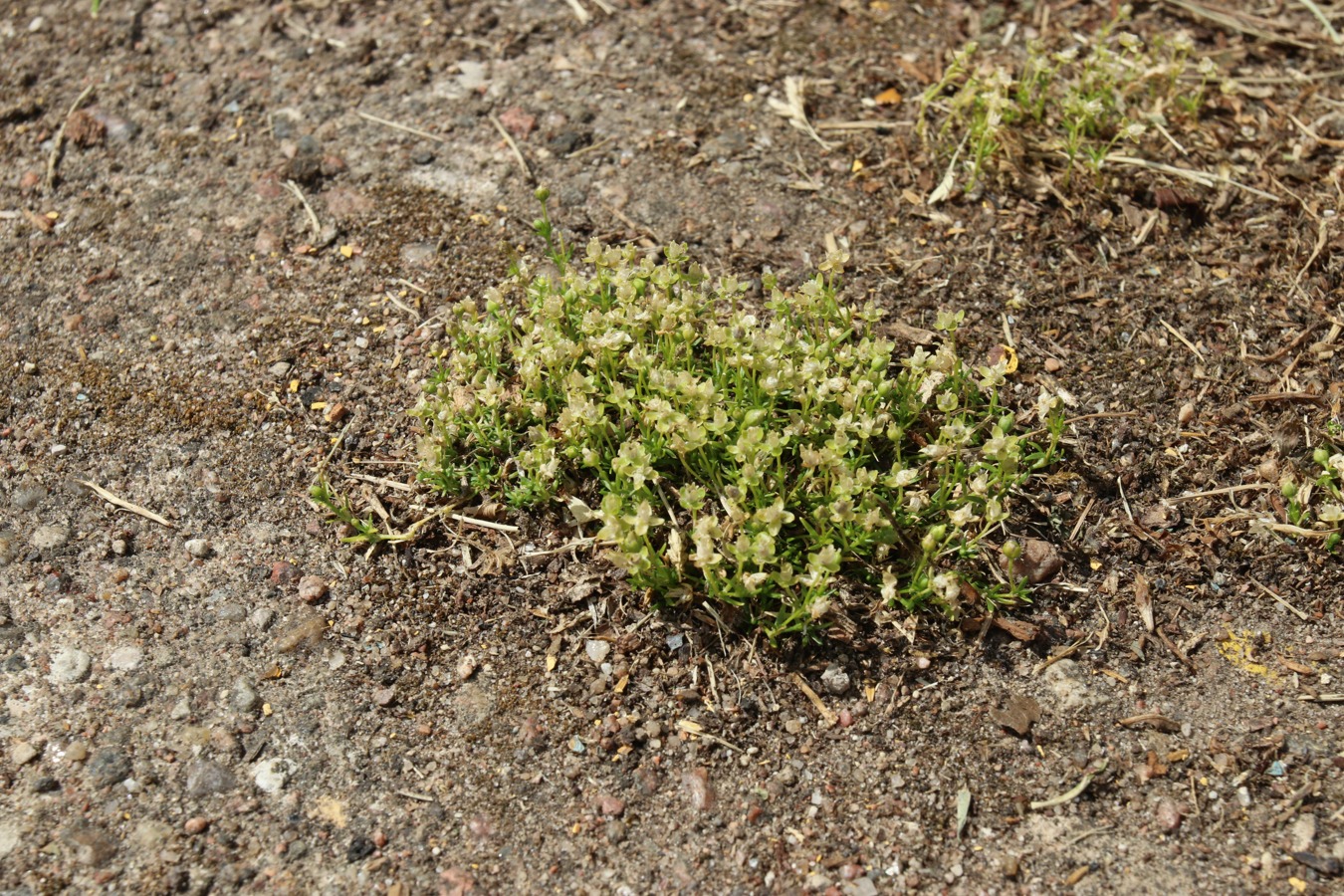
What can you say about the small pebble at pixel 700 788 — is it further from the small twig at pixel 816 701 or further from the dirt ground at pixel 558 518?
the small twig at pixel 816 701

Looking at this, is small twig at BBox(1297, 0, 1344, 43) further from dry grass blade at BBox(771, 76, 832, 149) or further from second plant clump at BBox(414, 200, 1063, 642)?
second plant clump at BBox(414, 200, 1063, 642)

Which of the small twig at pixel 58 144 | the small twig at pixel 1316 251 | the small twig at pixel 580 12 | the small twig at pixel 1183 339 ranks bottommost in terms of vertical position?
the small twig at pixel 1183 339

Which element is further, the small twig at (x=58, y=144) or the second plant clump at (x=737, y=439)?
the small twig at (x=58, y=144)

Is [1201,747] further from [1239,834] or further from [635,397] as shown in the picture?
[635,397]

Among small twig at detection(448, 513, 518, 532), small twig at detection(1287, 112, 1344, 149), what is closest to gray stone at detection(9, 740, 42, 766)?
small twig at detection(448, 513, 518, 532)

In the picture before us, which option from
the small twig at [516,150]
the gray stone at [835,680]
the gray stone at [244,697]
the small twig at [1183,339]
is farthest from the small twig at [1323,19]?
the gray stone at [244,697]

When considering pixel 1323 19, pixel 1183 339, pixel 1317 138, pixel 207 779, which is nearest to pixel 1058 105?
pixel 1317 138
